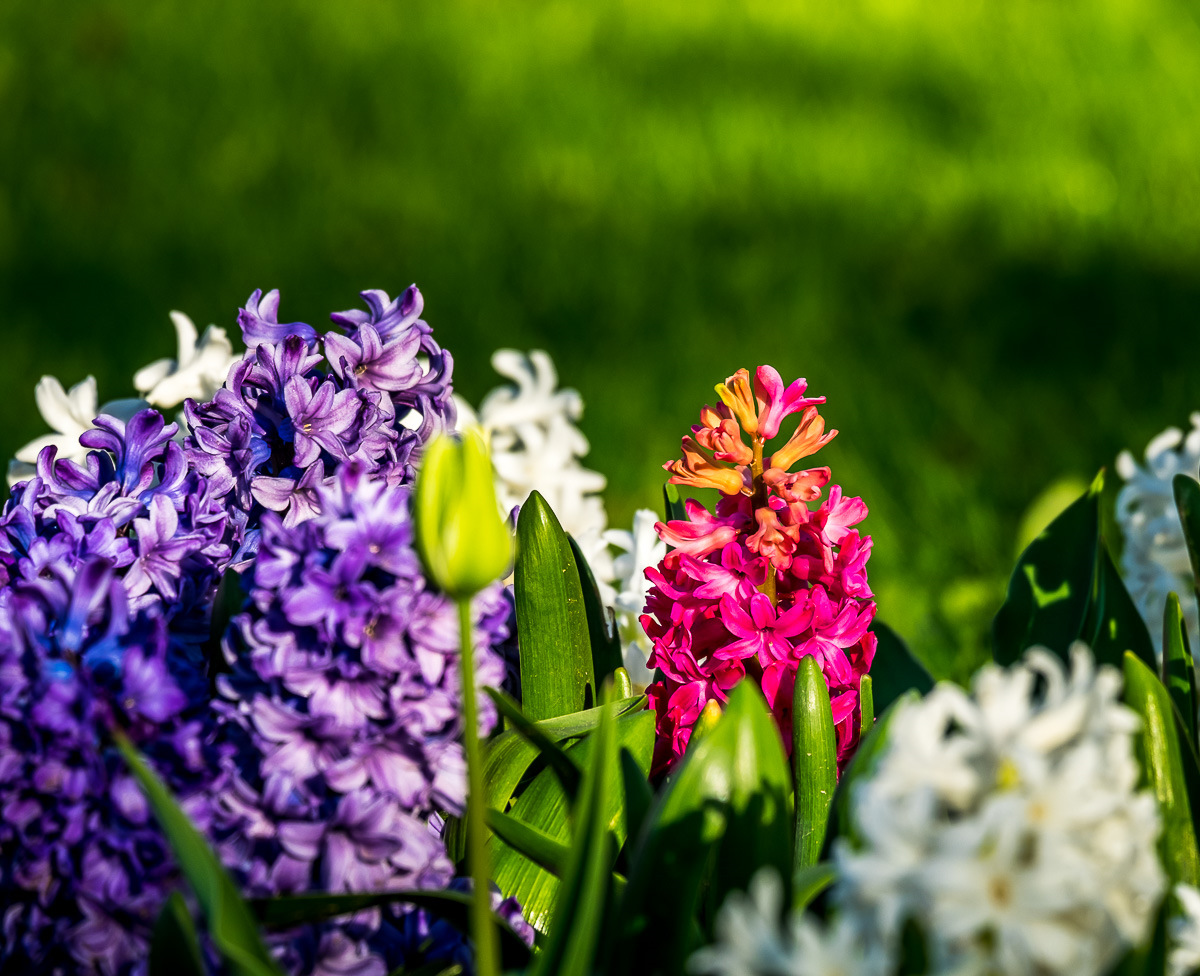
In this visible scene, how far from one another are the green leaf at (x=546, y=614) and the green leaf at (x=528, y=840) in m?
0.23

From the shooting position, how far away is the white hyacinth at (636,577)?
51.8 inches

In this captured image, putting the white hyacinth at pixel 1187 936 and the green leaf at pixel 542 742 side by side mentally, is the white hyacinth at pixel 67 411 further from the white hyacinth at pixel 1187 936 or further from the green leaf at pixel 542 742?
the white hyacinth at pixel 1187 936

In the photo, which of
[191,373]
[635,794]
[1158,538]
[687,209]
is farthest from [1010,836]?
[687,209]

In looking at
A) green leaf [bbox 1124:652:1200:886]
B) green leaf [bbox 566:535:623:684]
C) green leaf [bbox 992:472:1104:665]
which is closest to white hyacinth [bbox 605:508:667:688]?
green leaf [bbox 566:535:623:684]

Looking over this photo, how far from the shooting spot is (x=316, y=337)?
1.03m

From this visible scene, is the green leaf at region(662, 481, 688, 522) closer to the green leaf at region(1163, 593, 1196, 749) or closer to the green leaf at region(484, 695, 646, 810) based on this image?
the green leaf at region(484, 695, 646, 810)

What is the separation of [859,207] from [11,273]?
2.22 m

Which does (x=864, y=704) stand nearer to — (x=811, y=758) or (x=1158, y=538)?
(x=811, y=758)

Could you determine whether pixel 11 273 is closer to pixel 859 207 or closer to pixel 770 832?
pixel 859 207

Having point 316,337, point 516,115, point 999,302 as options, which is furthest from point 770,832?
point 516,115

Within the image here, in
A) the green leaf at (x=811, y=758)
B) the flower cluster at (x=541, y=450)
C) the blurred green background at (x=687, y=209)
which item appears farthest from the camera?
the blurred green background at (x=687, y=209)

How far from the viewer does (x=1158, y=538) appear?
1376 mm

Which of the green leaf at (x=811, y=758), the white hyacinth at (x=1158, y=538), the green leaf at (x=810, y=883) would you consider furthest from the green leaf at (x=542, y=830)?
the white hyacinth at (x=1158, y=538)

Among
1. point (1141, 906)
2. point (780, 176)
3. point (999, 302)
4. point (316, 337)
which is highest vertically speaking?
point (780, 176)
